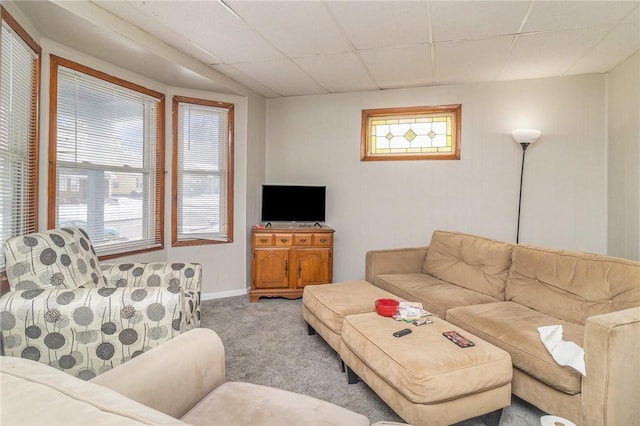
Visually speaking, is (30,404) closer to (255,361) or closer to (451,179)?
(255,361)

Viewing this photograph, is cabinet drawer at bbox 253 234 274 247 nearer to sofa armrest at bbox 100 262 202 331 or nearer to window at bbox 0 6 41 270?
sofa armrest at bbox 100 262 202 331

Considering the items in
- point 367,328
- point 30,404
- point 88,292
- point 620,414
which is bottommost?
point 620,414

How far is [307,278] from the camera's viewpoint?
396 centimetres

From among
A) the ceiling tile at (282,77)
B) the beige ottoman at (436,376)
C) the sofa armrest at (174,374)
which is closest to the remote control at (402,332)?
the beige ottoman at (436,376)

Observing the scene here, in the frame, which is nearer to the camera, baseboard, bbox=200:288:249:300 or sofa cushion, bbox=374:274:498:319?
sofa cushion, bbox=374:274:498:319

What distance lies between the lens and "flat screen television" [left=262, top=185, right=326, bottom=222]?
13.8 ft

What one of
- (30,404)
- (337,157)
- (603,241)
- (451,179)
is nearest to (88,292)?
(30,404)

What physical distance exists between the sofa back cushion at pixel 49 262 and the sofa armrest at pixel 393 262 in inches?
90.7

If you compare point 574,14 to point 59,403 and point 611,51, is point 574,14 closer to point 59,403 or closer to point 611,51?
point 611,51

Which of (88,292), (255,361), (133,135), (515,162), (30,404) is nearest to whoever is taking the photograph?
(30,404)

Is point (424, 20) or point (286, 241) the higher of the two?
point (424, 20)

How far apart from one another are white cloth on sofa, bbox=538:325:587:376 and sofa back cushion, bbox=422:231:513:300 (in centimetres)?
87

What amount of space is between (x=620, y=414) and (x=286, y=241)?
304 centimetres

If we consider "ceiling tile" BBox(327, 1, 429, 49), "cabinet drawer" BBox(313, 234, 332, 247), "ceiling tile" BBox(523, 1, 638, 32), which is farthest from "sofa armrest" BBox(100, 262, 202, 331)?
"ceiling tile" BBox(523, 1, 638, 32)
